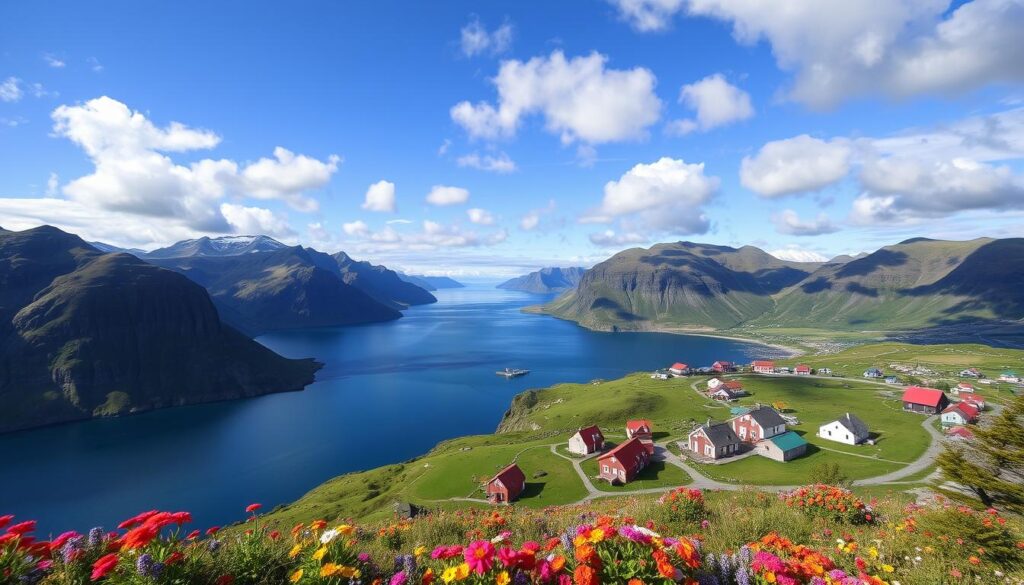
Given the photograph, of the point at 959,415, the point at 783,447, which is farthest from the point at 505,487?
the point at 959,415

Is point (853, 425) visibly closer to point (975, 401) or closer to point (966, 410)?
point (966, 410)

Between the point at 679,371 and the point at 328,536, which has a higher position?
the point at 328,536

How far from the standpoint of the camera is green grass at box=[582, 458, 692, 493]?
49475mm

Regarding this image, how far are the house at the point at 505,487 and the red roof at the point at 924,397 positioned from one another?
7690 cm

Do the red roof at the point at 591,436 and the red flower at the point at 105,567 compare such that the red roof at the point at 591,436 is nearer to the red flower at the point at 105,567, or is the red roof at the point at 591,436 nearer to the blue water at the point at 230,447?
the blue water at the point at 230,447

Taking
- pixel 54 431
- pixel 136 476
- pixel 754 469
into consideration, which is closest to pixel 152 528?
pixel 754 469

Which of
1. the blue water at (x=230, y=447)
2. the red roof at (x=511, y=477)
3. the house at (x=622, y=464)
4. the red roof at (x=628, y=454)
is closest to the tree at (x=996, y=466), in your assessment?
the house at (x=622, y=464)

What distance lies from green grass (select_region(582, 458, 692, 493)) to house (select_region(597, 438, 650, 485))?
28.7 inches

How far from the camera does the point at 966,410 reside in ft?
224

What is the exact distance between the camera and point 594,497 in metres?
47.8

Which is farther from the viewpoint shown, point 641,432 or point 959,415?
point 641,432

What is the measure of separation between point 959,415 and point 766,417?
32247 millimetres

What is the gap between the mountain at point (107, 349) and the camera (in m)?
140

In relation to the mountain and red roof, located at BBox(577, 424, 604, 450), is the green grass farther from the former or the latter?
the mountain
